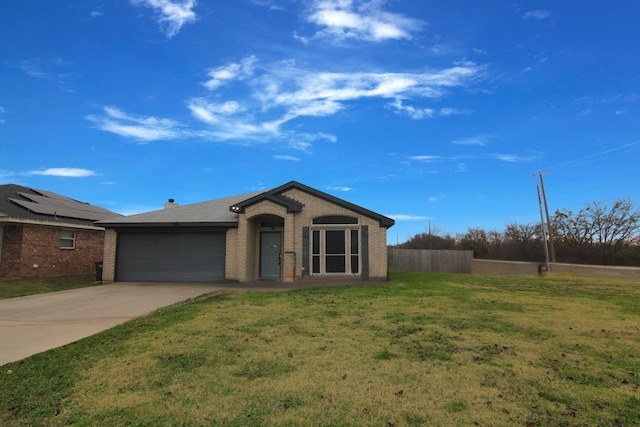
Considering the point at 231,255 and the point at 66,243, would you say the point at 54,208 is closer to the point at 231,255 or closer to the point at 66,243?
the point at 66,243

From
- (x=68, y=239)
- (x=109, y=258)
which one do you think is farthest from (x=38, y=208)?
(x=109, y=258)

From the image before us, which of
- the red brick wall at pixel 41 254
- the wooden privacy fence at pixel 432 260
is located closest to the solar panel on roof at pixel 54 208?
the red brick wall at pixel 41 254

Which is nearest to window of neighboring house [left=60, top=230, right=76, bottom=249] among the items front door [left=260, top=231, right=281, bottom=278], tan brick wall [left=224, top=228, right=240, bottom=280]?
tan brick wall [left=224, top=228, right=240, bottom=280]

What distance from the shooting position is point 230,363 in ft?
16.8

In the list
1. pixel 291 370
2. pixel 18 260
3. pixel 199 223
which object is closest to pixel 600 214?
pixel 199 223

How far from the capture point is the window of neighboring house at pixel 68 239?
63.4ft

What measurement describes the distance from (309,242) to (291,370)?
10886mm

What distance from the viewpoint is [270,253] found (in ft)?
55.6

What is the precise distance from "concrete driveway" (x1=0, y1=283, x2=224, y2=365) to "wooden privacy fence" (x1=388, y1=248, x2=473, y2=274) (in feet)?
60.7

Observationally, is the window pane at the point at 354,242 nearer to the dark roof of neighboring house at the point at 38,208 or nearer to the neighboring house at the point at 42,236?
the neighboring house at the point at 42,236

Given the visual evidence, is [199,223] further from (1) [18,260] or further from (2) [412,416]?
(2) [412,416]

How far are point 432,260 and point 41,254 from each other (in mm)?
23813

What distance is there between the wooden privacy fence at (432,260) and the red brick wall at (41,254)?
2030cm

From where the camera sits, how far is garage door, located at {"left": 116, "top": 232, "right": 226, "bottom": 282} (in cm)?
1597
